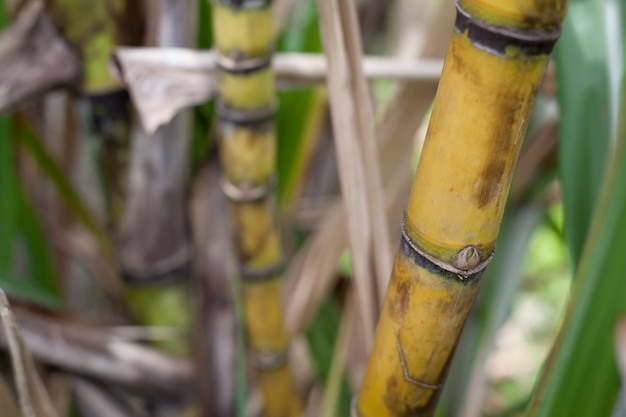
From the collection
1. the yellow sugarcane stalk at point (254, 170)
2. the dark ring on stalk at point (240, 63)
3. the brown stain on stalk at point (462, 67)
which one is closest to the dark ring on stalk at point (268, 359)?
the yellow sugarcane stalk at point (254, 170)

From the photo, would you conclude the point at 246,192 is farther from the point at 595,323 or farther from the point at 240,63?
the point at 595,323

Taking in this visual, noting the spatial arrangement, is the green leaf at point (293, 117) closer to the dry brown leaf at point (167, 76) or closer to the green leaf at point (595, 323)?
the dry brown leaf at point (167, 76)

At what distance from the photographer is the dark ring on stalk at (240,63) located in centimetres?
35

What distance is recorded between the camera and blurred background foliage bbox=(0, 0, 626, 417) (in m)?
0.28

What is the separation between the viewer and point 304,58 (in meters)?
0.46

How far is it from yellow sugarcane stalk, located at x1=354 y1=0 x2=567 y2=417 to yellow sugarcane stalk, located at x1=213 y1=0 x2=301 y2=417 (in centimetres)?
17

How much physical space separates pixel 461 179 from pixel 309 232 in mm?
558

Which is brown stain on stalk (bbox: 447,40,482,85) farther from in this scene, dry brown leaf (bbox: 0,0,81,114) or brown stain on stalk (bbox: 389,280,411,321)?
dry brown leaf (bbox: 0,0,81,114)

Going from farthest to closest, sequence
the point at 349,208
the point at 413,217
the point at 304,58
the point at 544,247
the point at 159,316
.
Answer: the point at 544,247
the point at 159,316
the point at 304,58
the point at 349,208
the point at 413,217

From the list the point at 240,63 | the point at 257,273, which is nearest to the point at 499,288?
the point at 257,273

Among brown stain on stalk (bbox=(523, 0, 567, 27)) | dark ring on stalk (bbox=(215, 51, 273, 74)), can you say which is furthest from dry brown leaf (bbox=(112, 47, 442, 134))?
brown stain on stalk (bbox=(523, 0, 567, 27))

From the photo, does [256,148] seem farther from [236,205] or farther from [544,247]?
[544,247]

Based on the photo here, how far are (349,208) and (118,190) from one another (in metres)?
0.24

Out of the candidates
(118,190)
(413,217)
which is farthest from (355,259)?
(118,190)
